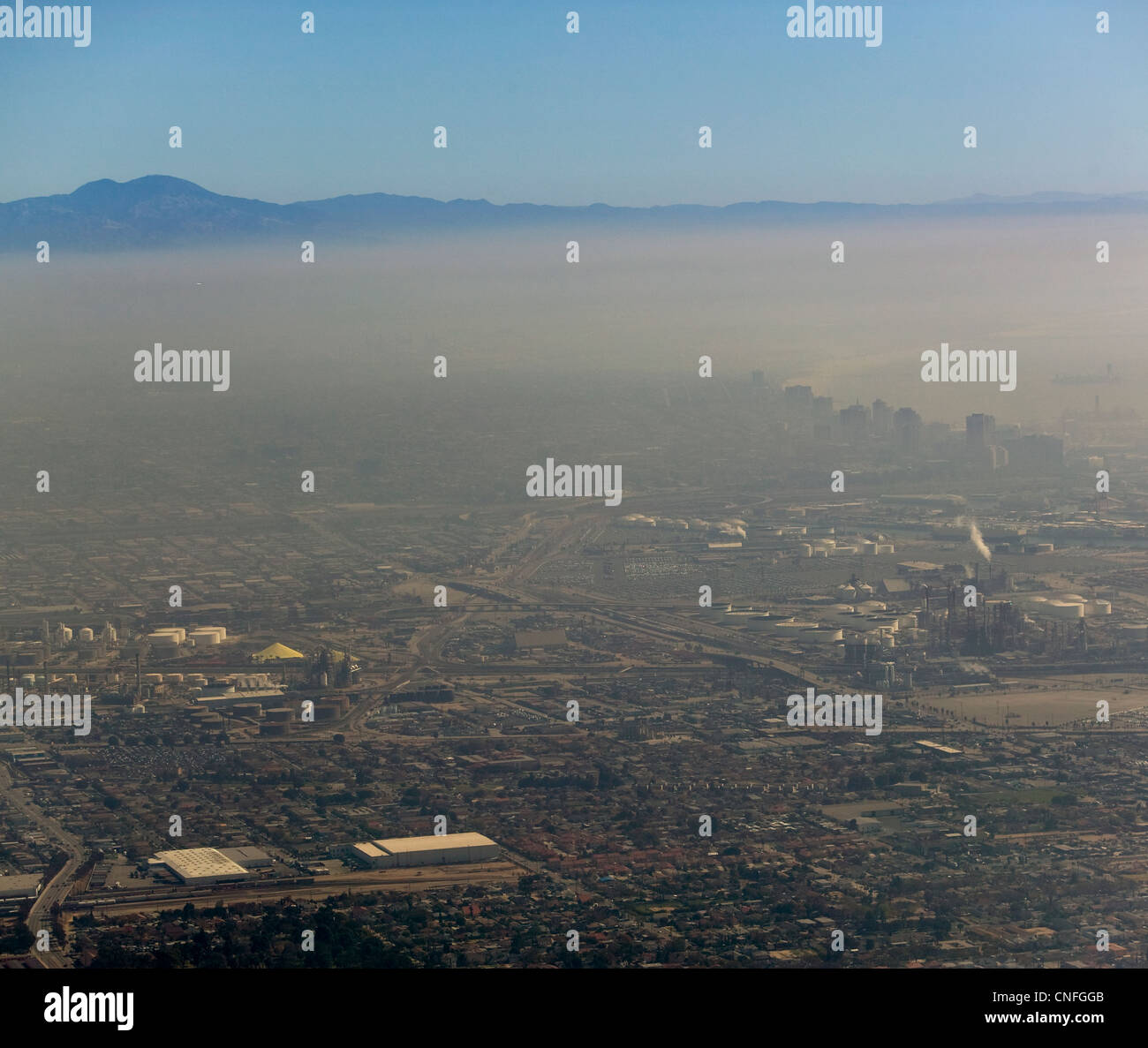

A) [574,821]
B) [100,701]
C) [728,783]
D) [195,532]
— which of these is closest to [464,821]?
[574,821]

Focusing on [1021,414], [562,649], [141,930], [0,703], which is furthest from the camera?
[1021,414]

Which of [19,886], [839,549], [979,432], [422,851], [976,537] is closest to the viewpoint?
[19,886]

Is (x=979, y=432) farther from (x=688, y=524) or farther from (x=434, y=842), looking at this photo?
(x=434, y=842)

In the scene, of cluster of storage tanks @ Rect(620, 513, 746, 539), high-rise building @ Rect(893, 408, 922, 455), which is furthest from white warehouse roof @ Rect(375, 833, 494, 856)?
high-rise building @ Rect(893, 408, 922, 455)

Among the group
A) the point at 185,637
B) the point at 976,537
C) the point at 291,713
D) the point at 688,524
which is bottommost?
the point at 291,713

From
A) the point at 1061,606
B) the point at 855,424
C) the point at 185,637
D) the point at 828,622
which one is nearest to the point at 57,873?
the point at 185,637

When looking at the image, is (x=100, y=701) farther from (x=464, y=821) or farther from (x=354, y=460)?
(x=354, y=460)

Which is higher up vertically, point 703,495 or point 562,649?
point 703,495

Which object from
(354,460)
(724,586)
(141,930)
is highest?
(354,460)

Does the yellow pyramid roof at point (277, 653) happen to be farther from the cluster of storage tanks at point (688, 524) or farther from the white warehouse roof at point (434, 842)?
the cluster of storage tanks at point (688, 524)

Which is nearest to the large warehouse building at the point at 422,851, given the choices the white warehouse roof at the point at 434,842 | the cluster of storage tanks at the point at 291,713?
the white warehouse roof at the point at 434,842
